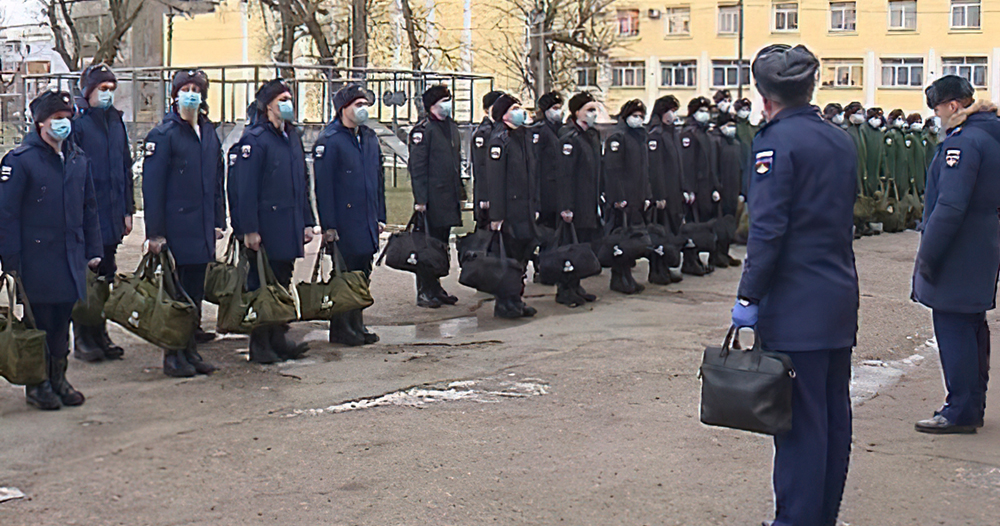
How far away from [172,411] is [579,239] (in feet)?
18.4

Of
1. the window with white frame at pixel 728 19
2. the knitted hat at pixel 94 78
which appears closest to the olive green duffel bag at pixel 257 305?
the knitted hat at pixel 94 78

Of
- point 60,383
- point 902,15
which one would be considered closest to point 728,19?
point 902,15

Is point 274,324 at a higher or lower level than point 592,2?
lower

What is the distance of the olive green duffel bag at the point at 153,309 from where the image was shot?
26.0ft

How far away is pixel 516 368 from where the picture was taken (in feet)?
28.0

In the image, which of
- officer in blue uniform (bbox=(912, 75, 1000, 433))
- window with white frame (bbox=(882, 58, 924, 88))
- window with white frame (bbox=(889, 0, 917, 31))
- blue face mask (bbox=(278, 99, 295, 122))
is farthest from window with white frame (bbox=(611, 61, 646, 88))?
officer in blue uniform (bbox=(912, 75, 1000, 433))

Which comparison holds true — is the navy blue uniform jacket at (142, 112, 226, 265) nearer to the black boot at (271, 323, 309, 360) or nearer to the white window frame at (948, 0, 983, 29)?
the black boot at (271, 323, 309, 360)

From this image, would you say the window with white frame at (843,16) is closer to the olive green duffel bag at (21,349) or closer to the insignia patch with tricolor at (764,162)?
the olive green duffel bag at (21,349)

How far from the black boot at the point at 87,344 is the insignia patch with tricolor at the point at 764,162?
5586mm

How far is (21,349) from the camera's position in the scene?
271 inches

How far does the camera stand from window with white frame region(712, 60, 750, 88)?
5344 cm

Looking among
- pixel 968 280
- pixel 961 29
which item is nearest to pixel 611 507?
pixel 968 280

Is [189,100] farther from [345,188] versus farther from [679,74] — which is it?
[679,74]

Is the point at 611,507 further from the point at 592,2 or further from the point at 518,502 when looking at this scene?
the point at 592,2
